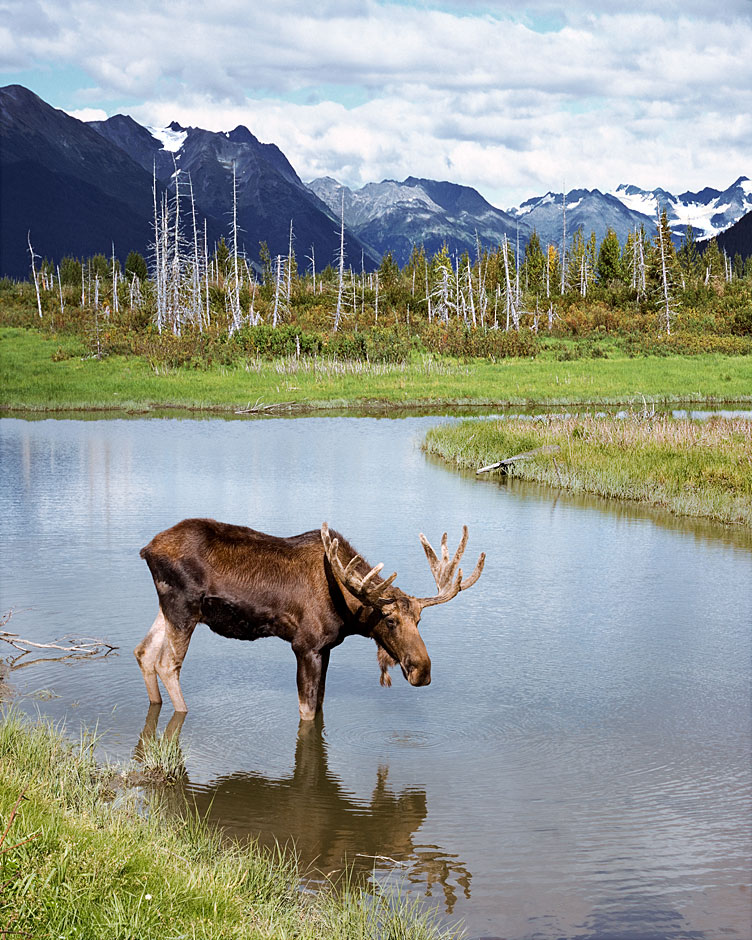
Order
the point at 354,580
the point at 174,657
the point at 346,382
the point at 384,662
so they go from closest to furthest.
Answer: the point at 354,580 → the point at 384,662 → the point at 174,657 → the point at 346,382

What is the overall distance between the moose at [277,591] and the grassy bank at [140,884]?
2119 mm

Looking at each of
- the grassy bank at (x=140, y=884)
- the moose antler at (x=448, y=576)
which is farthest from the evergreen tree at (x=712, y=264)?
the grassy bank at (x=140, y=884)

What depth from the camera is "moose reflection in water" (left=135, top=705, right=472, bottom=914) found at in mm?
7426

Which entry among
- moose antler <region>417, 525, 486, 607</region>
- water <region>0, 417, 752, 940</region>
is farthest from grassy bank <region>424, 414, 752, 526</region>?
moose antler <region>417, 525, 486, 607</region>

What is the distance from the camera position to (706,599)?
15328mm

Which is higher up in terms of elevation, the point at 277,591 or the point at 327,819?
the point at 277,591

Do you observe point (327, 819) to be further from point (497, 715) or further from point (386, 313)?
point (386, 313)

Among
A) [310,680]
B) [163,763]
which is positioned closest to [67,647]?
[310,680]

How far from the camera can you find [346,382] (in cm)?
5506

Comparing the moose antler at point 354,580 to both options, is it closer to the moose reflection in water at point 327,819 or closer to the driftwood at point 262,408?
the moose reflection in water at point 327,819

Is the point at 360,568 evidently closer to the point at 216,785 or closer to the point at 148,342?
the point at 216,785

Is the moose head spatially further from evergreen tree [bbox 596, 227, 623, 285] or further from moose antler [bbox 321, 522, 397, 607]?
evergreen tree [bbox 596, 227, 623, 285]

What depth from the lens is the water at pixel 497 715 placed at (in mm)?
7383

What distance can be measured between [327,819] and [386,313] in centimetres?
7898
